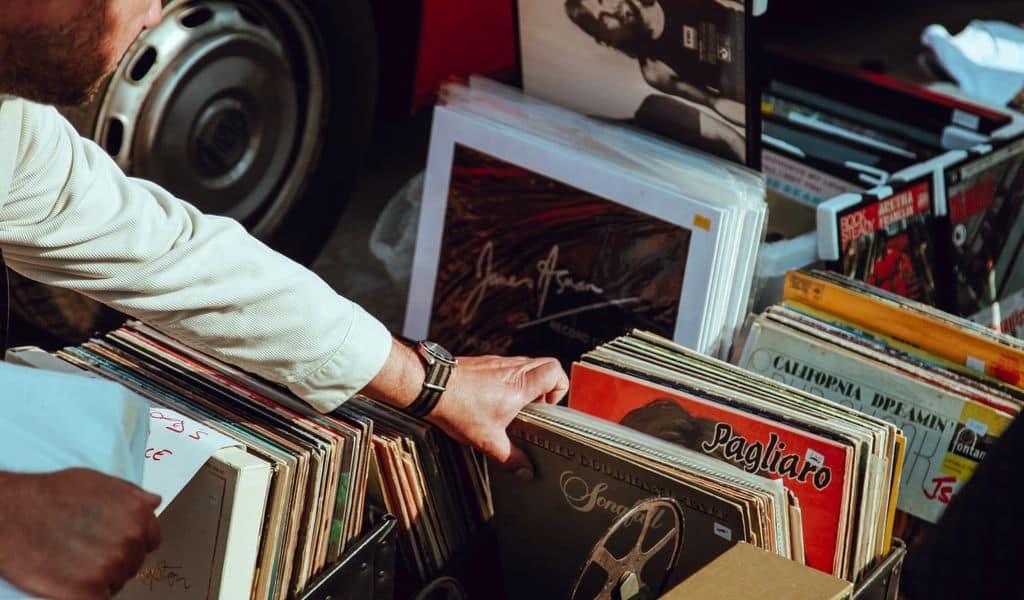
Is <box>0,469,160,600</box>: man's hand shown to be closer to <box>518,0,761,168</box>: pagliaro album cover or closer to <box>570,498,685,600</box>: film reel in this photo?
<box>570,498,685,600</box>: film reel

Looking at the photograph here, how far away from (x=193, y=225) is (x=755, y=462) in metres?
0.85

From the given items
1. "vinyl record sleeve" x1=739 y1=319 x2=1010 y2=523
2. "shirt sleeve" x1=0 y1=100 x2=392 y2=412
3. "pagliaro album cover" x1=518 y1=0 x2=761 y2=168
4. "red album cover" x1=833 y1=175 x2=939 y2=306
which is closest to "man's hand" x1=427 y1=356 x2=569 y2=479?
"shirt sleeve" x1=0 y1=100 x2=392 y2=412

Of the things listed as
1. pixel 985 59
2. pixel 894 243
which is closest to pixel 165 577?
pixel 894 243

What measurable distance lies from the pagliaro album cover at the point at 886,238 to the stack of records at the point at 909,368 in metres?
0.20

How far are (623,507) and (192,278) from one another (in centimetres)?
64

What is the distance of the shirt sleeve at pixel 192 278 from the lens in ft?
5.37

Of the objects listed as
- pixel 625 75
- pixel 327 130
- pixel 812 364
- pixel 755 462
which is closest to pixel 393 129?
pixel 327 130

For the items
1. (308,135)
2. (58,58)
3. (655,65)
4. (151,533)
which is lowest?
(308,135)

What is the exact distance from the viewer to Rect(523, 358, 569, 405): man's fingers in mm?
1865

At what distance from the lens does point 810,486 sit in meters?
1.86

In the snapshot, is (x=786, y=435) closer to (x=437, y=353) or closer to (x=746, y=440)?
(x=746, y=440)

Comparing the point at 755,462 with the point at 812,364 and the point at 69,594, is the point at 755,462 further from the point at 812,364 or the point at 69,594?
the point at 69,594
